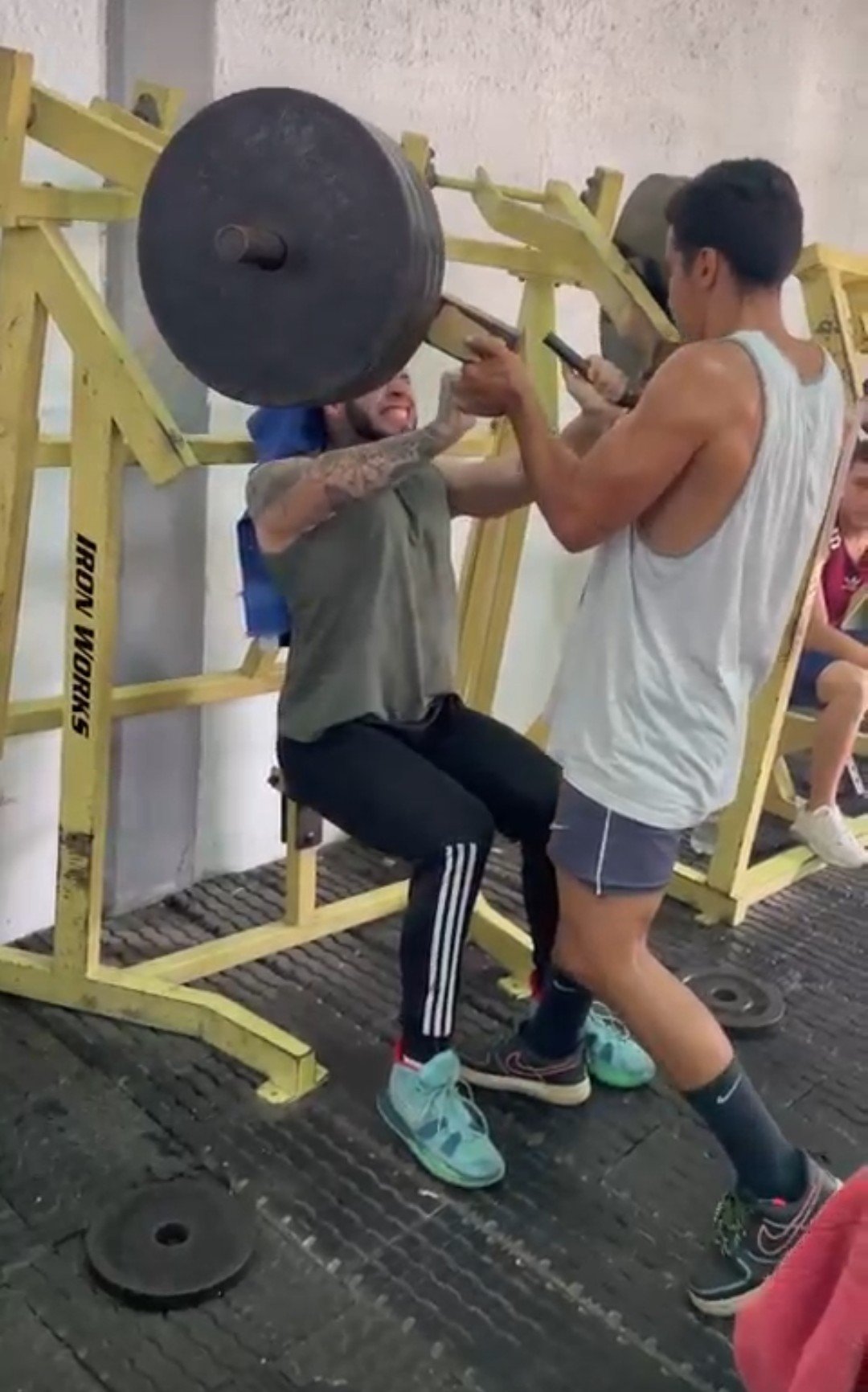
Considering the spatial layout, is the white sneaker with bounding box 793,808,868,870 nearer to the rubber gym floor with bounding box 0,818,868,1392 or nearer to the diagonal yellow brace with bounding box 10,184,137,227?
the rubber gym floor with bounding box 0,818,868,1392

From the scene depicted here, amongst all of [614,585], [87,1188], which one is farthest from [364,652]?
[87,1188]

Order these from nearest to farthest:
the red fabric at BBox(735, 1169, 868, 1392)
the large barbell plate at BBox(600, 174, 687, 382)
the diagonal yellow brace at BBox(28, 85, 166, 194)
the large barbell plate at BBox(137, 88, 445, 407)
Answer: the red fabric at BBox(735, 1169, 868, 1392) → the large barbell plate at BBox(137, 88, 445, 407) → the diagonal yellow brace at BBox(28, 85, 166, 194) → the large barbell plate at BBox(600, 174, 687, 382)

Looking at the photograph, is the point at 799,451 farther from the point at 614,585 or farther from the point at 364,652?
the point at 364,652

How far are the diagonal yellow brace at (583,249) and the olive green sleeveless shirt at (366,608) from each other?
15.9 inches

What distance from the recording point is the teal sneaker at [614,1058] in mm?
2254

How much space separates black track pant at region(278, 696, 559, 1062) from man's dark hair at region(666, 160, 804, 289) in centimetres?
80

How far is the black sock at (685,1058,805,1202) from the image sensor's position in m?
1.77

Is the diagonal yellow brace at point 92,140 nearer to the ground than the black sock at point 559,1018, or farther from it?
farther from it

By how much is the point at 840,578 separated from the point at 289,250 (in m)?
1.95

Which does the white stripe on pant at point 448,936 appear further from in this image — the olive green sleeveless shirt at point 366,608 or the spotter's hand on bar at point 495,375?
the spotter's hand on bar at point 495,375

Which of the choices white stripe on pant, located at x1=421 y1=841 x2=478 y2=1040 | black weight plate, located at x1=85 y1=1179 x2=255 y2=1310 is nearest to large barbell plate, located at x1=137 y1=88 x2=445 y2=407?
white stripe on pant, located at x1=421 y1=841 x2=478 y2=1040

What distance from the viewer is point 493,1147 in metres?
2.04

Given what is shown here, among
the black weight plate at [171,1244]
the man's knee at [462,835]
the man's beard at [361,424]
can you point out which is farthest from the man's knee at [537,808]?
the black weight plate at [171,1244]

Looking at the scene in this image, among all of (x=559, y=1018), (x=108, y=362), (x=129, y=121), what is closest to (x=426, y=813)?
(x=559, y=1018)
